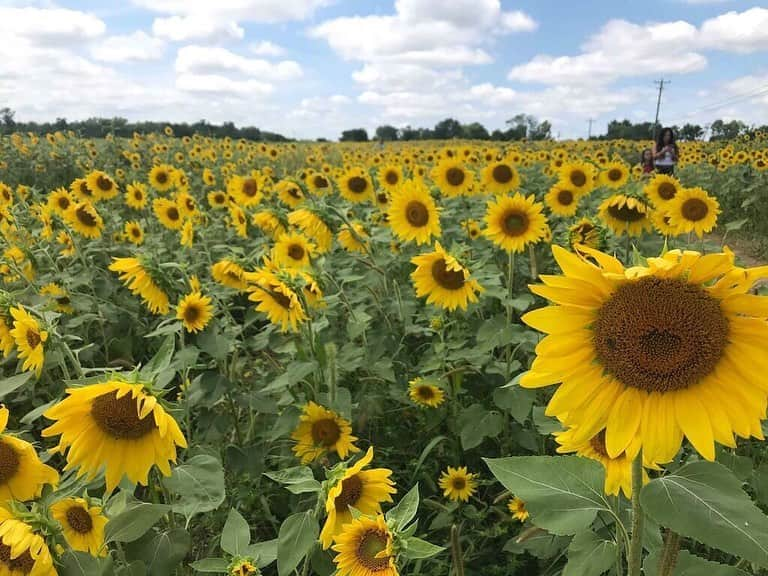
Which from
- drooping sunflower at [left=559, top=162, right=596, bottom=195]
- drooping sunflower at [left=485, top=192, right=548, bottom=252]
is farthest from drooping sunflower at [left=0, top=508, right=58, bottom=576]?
drooping sunflower at [left=559, top=162, right=596, bottom=195]

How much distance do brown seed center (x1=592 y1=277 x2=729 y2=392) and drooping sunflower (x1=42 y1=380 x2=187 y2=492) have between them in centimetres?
110

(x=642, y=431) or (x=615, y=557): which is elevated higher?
(x=642, y=431)

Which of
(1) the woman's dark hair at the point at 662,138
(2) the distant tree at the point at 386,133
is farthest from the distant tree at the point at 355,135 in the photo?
(1) the woman's dark hair at the point at 662,138

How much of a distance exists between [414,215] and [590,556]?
10.2ft

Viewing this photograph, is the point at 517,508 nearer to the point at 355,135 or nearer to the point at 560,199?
the point at 560,199

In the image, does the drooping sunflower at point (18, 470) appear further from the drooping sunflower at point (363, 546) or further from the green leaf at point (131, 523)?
the drooping sunflower at point (363, 546)

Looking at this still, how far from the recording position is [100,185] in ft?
21.5

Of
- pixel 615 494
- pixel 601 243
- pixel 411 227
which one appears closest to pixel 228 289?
pixel 411 227

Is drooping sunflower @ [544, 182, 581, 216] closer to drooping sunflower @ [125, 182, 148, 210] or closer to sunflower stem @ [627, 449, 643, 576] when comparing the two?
sunflower stem @ [627, 449, 643, 576]

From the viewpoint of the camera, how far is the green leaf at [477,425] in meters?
2.80

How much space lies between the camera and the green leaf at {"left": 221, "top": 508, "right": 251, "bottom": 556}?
1.63 metres

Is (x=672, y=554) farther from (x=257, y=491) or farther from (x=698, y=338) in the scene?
(x=257, y=491)

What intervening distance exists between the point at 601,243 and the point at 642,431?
8.67 feet

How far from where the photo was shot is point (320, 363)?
265 cm
